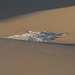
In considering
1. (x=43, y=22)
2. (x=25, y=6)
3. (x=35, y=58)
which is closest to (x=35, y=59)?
(x=35, y=58)

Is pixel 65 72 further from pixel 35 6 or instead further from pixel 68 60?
pixel 35 6

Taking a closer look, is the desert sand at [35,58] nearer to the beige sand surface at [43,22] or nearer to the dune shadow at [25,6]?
the beige sand surface at [43,22]

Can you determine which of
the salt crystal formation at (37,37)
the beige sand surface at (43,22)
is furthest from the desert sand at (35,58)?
the beige sand surface at (43,22)

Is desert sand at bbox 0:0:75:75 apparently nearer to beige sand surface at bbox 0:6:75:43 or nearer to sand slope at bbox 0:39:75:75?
sand slope at bbox 0:39:75:75

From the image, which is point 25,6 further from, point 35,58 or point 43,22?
point 35,58

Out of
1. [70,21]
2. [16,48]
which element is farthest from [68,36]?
[16,48]

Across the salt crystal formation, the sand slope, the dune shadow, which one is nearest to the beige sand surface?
the dune shadow
